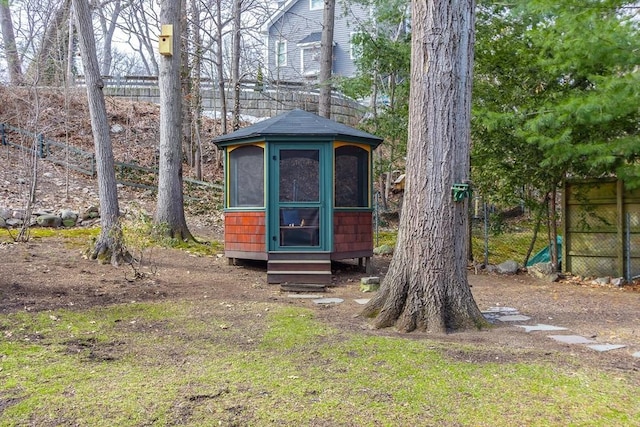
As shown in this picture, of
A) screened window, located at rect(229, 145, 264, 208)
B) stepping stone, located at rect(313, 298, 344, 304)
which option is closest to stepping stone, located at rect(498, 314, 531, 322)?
stepping stone, located at rect(313, 298, 344, 304)

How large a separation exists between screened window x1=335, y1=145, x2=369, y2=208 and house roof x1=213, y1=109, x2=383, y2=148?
21 cm

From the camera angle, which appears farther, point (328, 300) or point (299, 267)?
point (299, 267)

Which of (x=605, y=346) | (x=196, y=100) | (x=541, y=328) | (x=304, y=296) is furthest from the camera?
(x=196, y=100)

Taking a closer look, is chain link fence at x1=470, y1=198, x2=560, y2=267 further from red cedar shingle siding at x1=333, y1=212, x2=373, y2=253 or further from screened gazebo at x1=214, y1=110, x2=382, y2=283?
screened gazebo at x1=214, y1=110, x2=382, y2=283

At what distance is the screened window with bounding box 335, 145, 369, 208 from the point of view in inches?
322

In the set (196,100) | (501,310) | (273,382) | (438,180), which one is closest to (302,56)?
(196,100)

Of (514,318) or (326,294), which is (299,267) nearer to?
(326,294)

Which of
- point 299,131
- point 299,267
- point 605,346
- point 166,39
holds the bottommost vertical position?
point 605,346

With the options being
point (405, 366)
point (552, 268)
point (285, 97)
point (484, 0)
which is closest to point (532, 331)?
point (405, 366)

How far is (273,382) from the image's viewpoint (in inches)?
129

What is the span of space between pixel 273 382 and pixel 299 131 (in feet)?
16.8

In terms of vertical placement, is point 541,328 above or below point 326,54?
below

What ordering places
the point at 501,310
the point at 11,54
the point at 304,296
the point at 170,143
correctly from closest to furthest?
1. the point at 501,310
2. the point at 304,296
3. the point at 170,143
4. the point at 11,54

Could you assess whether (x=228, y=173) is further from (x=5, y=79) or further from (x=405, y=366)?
(x=5, y=79)
